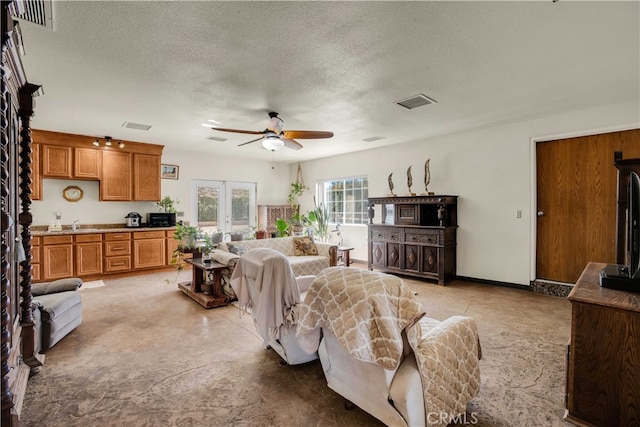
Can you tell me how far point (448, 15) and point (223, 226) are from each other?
20.7 feet

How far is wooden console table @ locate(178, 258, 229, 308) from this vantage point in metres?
3.90

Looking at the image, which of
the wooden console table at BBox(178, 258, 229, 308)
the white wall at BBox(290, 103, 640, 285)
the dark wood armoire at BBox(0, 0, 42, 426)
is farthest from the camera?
the white wall at BBox(290, 103, 640, 285)

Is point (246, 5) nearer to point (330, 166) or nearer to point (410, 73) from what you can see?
point (410, 73)

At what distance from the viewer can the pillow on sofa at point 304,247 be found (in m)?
5.20

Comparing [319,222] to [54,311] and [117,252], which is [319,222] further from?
[54,311]

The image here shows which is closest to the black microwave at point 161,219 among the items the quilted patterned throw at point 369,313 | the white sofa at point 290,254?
the white sofa at point 290,254

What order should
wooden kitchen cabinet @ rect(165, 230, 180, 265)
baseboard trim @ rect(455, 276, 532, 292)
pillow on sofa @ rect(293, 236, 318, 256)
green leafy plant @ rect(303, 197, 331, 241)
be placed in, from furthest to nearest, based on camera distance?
green leafy plant @ rect(303, 197, 331, 241) → wooden kitchen cabinet @ rect(165, 230, 180, 265) → pillow on sofa @ rect(293, 236, 318, 256) → baseboard trim @ rect(455, 276, 532, 292)

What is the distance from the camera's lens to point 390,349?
1390mm

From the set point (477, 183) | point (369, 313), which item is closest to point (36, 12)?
point (369, 313)

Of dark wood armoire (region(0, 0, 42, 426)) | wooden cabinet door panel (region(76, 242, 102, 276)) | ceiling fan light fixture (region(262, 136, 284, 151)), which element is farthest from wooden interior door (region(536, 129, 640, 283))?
wooden cabinet door panel (region(76, 242, 102, 276))

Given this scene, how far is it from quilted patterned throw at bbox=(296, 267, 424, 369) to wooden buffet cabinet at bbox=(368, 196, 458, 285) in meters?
3.67

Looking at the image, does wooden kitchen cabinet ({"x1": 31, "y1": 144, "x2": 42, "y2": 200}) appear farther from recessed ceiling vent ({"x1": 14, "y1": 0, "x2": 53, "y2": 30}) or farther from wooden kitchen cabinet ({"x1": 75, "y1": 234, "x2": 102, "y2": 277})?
recessed ceiling vent ({"x1": 14, "y1": 0, "x2": 53, "y2": 30})

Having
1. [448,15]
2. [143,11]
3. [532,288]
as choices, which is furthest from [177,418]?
[532,288]

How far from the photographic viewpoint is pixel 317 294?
1.72m
